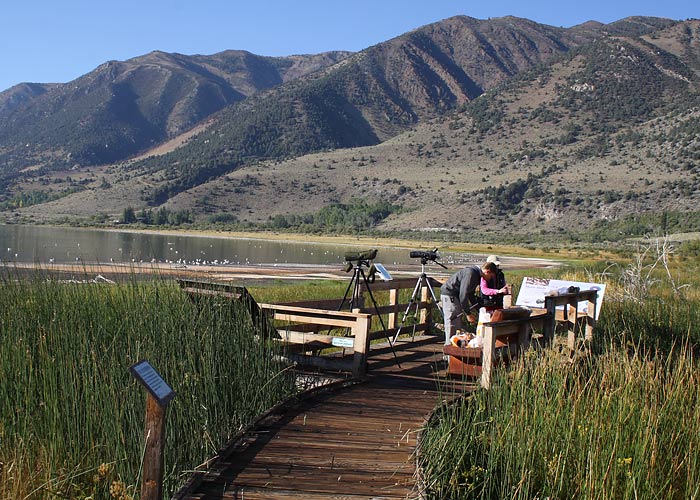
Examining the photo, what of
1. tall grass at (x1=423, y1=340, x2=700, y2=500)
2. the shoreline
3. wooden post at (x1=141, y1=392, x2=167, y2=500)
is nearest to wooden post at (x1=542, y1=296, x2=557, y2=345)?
tall grass at (x1=423, y1=340, x2=700, y2=500)

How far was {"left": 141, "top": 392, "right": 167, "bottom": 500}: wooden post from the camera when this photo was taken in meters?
4.56

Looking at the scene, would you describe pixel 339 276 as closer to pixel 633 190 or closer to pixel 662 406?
pixel 662 406

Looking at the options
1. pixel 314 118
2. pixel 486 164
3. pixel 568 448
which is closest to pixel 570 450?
pixel 568 448

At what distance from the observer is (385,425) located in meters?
6.95

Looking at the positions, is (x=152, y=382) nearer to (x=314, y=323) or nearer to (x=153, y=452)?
(x=153, y=452)

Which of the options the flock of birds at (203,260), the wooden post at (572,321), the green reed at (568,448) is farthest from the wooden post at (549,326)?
the flock of birds at (203,260)

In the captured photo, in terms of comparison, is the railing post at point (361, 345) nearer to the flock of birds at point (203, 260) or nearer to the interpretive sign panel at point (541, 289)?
the interpretive sign panel at point (541, 289)

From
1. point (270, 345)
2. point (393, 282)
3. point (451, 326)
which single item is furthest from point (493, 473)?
point (393, 282)

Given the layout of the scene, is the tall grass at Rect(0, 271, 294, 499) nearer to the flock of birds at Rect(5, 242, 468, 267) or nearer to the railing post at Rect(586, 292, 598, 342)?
the railing post at Rect(586, 292, 598, 342)

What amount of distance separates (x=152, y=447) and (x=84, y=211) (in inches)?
4093

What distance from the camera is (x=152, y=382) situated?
4.35 metres

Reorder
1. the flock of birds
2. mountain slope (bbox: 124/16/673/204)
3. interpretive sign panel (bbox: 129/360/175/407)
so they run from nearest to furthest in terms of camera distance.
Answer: interpretive sign panel (bbox: 129/360/175/407), the flock of birds, mountain slope (bbox: 124/16/673/204)

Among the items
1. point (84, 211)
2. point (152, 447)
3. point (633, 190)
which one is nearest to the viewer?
point (152, 447)

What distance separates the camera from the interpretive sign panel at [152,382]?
4240 mm
